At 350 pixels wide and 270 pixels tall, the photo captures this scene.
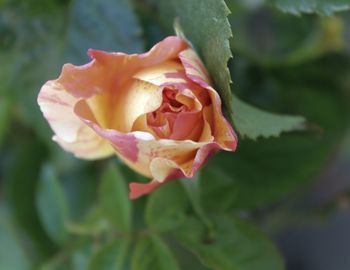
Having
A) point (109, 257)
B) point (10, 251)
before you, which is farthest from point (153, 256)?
point (10, 251)

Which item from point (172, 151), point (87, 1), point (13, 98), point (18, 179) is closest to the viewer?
point (172, 151)

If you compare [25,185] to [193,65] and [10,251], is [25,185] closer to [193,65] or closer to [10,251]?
[10,251]

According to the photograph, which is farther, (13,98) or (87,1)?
(13,98)

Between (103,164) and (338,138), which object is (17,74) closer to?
(103,164)

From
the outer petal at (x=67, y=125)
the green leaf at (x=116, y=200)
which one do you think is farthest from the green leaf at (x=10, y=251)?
the outer petal at (x=67, y=125)

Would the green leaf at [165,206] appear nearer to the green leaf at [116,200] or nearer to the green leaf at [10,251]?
the green leaf at [116,200]

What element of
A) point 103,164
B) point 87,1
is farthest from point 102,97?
point 103,164
